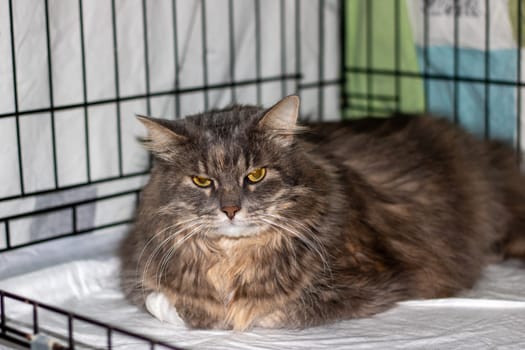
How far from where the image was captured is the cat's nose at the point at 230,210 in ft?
7.10

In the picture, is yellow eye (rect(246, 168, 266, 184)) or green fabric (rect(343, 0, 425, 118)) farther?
green fabric (rect(343, 0, 425, 118))

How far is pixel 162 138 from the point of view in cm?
233

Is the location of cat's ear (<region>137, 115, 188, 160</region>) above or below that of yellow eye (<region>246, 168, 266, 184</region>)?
above

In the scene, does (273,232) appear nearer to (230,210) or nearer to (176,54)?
(230,210)

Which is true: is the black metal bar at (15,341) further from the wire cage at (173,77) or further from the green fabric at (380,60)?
the green fabric at (380,60)

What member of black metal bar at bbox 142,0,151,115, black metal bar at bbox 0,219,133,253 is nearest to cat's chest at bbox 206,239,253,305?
black metal bar at bbox 0,219,133,253

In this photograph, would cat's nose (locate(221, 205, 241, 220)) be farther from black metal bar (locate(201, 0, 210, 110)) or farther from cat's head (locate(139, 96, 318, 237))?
black metal bar (locate(201, 0, 210, 110))

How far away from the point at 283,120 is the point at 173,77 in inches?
42.3

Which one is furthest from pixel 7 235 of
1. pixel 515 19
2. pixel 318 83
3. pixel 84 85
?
pixel 515 19

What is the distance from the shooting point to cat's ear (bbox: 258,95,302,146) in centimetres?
226

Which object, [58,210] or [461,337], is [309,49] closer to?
[58,210]

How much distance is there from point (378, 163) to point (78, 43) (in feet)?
3.65

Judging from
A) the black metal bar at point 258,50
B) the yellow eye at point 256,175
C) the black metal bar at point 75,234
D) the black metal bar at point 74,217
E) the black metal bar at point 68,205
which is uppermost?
the black metal bar at point 258,50

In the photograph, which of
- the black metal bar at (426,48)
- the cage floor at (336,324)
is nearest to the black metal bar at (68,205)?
the cage floor at (336,324)
